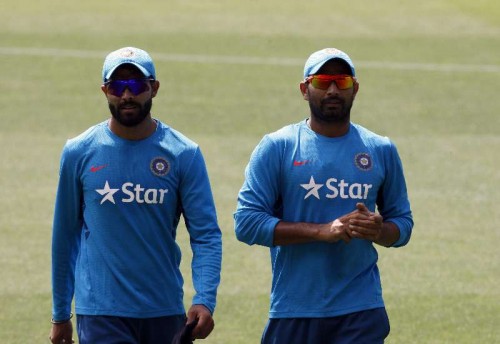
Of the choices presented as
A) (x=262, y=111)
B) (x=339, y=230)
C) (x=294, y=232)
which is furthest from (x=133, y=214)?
(x=262, y=111)

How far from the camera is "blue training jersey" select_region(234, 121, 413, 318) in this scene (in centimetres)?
703

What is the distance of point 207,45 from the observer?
2138 centimetres

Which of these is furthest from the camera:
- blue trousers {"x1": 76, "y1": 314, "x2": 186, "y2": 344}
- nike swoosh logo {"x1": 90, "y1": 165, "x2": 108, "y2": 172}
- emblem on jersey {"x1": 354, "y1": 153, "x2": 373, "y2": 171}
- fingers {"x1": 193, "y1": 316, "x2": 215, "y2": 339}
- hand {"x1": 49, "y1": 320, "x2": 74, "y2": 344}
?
hand {"x1": 49, "y1": 320, "x2": 74, "y2": 344}

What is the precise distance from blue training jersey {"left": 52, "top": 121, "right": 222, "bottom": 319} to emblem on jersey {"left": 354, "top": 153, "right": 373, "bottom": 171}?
2.52 ft

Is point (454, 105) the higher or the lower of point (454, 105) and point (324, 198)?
the higher

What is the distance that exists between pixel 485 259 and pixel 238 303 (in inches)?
100

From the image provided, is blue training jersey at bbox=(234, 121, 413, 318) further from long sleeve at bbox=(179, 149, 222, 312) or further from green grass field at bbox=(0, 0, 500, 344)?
green grass field at bbox=(0, 0, 500, 344)

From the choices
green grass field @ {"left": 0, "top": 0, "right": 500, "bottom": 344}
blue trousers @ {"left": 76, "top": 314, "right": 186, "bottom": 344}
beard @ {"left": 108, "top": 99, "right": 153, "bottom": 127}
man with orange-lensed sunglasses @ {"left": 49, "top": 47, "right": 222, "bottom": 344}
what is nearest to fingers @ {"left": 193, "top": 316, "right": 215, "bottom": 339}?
man with orange-lensed sunglasses @ {"left": 49, "top": 47, "right": 222, "bottom": 344}

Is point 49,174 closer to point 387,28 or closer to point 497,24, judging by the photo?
point 387,28

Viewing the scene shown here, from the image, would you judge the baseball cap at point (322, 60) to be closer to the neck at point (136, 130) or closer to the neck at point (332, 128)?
the neck at point (332, 128)

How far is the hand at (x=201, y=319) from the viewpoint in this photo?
670cm

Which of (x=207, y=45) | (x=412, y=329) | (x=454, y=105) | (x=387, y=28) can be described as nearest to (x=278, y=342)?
(x=412, y=329)

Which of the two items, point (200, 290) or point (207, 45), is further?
point (207, 45)

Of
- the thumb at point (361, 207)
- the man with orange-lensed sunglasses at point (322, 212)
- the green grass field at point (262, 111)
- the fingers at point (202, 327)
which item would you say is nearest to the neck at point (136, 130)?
the man with orange-lensed sunglasses at point (322, 212)
